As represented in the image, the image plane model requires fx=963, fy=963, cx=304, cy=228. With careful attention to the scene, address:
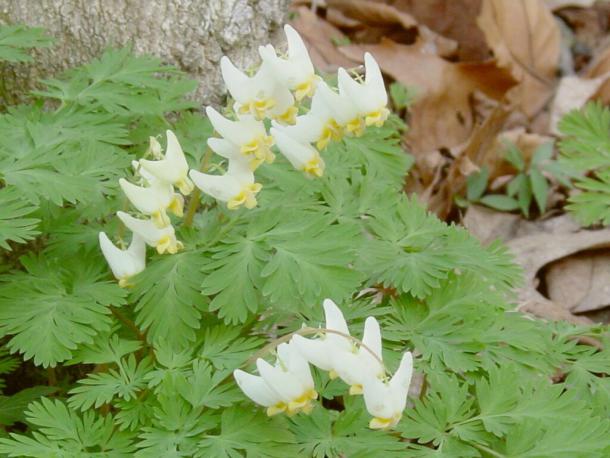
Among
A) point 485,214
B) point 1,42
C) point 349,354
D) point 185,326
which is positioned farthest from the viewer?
point 485,214

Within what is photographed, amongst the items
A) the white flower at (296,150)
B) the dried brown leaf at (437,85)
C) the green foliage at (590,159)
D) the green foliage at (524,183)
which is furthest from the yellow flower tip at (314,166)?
the dried brown leaf at (437,85)

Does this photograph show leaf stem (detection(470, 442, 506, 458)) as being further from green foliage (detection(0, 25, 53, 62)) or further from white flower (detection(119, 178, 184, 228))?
green foliage (detection(0, 25, 53, 62))

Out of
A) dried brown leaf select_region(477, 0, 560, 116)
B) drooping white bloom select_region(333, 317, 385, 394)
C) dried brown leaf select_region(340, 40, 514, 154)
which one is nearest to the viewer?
drooping white bloom select_region(333, 317, 385, 394)

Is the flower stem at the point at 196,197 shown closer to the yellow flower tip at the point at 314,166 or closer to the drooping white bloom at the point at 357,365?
the yellow flower tip at the point at 314,166

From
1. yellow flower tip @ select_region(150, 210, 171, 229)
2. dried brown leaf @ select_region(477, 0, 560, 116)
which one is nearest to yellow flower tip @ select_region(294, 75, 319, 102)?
yellow flower tip @ select_region(150, 210, 171, 229)

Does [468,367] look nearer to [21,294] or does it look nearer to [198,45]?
[21,294]

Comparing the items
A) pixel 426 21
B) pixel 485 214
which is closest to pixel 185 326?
pixel 485 214

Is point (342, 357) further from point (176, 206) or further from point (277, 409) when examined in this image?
point (176, 206)
